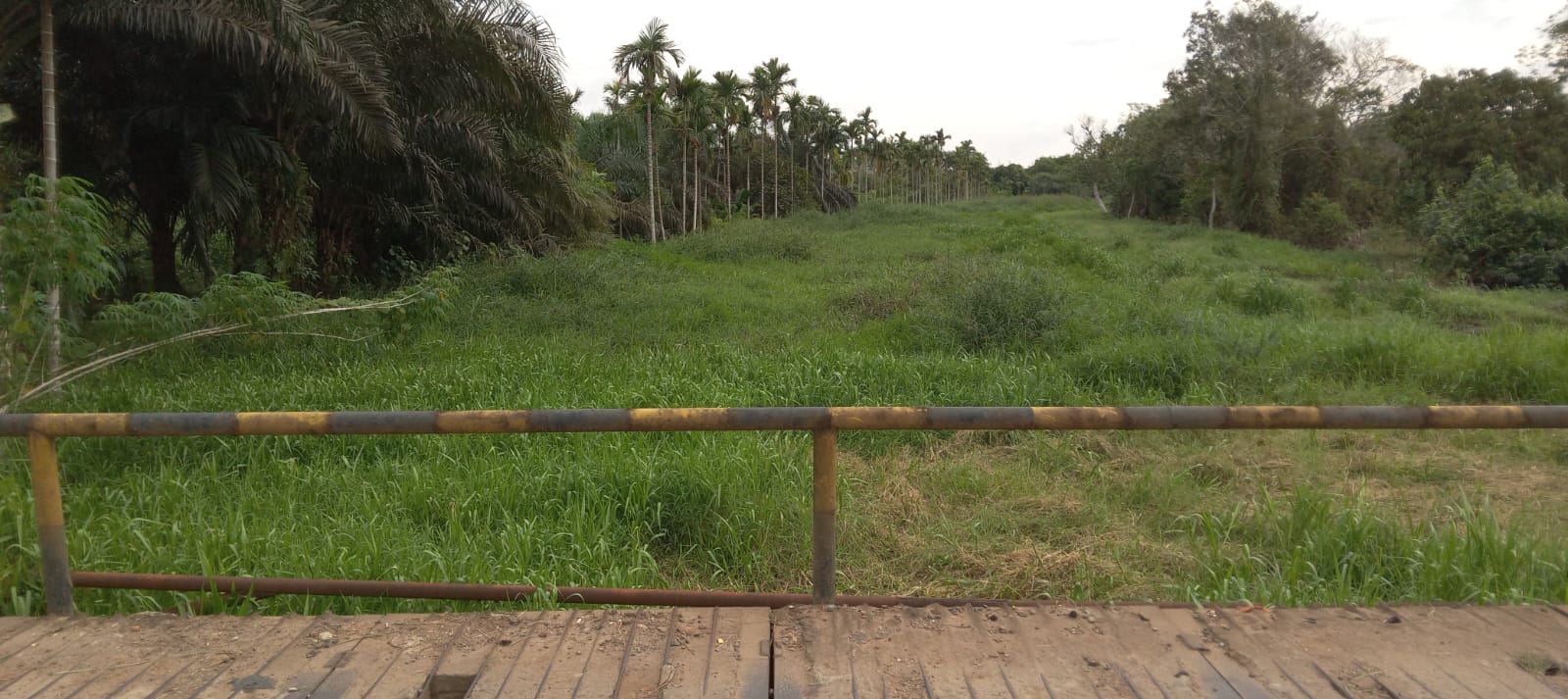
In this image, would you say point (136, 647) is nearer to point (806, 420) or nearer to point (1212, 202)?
point (806, 420)

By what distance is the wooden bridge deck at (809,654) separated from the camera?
7.47ft

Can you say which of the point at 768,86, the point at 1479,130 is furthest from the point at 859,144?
the point at 1479,130

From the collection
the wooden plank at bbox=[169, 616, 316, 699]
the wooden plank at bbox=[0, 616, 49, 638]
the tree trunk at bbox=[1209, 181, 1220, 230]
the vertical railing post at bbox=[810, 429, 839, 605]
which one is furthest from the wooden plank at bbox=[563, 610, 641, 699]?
the tree trunk at bbox=[1209, 181, 1220, 230]

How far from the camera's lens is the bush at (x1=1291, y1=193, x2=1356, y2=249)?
88.5ft

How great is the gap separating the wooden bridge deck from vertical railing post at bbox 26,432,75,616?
0.09 meters

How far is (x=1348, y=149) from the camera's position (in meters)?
28.6

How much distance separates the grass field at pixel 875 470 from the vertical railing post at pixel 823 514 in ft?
4.46

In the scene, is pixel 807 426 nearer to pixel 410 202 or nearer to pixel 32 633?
pixel 32 633

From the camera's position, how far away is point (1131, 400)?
23.7 ft

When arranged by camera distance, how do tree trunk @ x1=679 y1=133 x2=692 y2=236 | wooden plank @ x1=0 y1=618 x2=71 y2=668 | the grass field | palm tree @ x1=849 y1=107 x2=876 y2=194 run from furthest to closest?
palm tree @ x1=849 y1=107 x2=876 y2=194, tree trunk @ x1=679 y1=133 x2=692 y2=236, the grass field, wooden plank @ x1=0 y1=618 x2=71 y2=668

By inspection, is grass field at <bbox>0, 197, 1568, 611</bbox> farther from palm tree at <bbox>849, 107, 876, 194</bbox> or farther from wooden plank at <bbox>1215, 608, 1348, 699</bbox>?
palm tree at <bbox>849, 107, 876, 194</bbox>

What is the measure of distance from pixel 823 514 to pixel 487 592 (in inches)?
40.6

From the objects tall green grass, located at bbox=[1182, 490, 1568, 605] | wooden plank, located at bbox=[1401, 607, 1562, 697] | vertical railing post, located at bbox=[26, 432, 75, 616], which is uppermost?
vertical railing post, located at bbox=[26, 432, 75, 616]

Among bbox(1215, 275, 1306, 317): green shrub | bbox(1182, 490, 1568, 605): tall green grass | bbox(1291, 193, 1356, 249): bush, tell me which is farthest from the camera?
bbox(1291, 193, 1356, 249): bush
